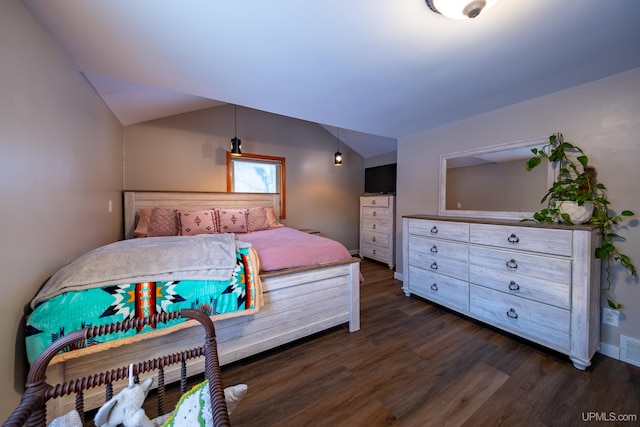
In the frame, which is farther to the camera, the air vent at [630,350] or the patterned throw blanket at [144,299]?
the air vent at [630,350]

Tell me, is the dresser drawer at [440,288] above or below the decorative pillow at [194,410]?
below

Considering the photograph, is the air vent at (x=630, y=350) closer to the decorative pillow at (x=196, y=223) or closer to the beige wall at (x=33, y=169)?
the beige wall at (x=33, y=169)

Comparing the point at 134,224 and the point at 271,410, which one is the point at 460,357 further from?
the point at 134,224

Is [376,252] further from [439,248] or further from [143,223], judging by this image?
[143,223]

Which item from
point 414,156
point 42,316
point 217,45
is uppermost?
point 217,45

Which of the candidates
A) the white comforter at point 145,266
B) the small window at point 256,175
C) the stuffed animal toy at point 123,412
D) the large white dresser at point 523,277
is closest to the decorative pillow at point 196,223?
the small window at point 256,175

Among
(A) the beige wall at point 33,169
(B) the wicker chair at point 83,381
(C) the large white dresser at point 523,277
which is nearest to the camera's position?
(B) the wicker chair at point 83,381

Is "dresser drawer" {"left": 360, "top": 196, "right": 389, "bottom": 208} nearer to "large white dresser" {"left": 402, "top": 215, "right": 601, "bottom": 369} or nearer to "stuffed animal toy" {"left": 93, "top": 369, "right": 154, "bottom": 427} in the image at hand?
"large white dresser" {"left": 402, "top": 215, "right": 601, "bottom": 369}

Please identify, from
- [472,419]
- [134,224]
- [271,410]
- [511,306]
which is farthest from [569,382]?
[134,224]

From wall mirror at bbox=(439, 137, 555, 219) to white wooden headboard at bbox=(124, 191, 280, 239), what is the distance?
2.57 meters

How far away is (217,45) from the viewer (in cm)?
139

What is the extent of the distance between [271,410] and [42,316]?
125 cm

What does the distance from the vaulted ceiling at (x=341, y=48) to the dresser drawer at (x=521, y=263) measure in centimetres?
139

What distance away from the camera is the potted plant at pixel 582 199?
1.73 m
